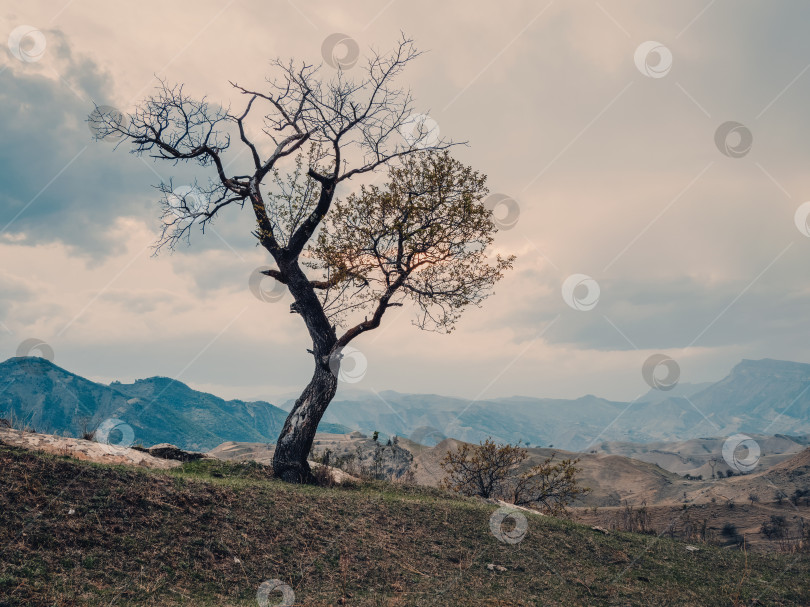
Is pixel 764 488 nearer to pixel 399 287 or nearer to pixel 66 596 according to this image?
pixel 399 287

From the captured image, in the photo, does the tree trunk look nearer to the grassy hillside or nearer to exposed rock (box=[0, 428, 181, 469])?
the grassy hillside

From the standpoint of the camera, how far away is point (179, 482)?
1312 centimetres

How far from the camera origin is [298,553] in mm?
11523

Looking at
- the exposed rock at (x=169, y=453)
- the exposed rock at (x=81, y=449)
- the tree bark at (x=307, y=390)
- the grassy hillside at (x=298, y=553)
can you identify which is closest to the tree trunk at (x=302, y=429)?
the tree bark at (x=307, y=390)

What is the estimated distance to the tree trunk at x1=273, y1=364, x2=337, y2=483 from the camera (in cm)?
1878

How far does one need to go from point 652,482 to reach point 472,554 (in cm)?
9064

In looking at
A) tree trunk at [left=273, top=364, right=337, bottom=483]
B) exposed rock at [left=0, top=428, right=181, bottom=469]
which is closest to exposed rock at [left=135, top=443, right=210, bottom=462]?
exposed rock at [left=0, top=428, right=181, bottom=469]

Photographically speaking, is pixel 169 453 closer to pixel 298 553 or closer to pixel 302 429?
pixel 302 429

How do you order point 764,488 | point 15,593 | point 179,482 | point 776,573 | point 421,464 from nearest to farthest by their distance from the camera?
point 15,593 → point 179,482 → point 776,573 → point 764,488 → point 421,464

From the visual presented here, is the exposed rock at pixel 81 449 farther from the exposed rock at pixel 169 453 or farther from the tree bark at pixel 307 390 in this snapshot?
the tree bark at pixel 307 390

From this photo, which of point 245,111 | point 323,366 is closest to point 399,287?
point 323,366

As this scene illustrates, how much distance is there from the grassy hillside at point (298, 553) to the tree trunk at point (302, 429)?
188 centimetres

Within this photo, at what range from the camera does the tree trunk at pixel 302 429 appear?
61.6 ft

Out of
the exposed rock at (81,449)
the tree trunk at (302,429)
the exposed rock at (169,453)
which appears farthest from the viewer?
the exposed rock at (169,453)
